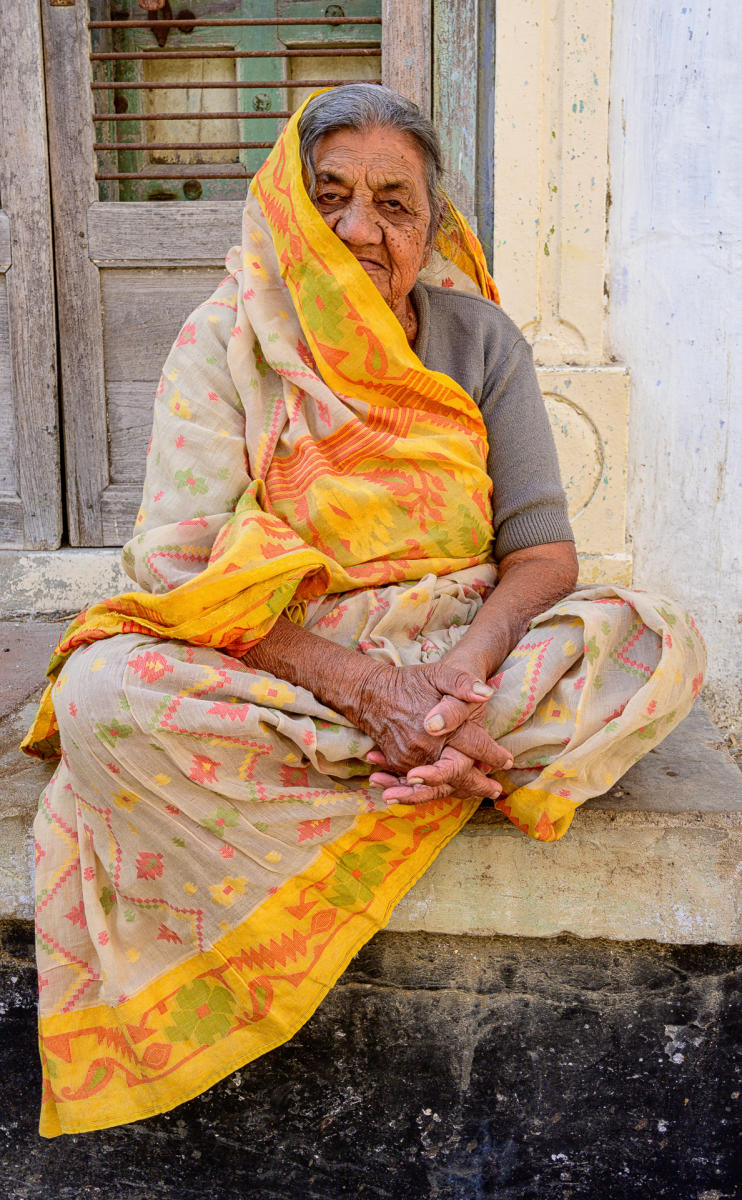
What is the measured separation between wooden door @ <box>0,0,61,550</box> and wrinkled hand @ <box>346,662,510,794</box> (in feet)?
6.73

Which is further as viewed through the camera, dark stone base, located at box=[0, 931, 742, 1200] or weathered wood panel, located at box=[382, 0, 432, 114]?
weathered wood panel, located at box=[382, 0, 432, 114]

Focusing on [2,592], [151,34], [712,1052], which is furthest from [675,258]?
[2,592]

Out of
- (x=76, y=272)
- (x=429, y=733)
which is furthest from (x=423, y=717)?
(x=76, y=272)

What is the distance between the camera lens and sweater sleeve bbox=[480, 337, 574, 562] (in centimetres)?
198

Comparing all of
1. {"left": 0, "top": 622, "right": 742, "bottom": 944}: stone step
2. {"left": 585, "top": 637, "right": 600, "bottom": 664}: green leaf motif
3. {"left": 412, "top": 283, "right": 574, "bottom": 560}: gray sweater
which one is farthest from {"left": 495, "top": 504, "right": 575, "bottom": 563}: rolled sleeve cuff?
{"left": 0, "top": 622, "right": 742, "bottom": 944}: stone step

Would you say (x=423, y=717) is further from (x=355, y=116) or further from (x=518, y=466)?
(x=355, y=116)

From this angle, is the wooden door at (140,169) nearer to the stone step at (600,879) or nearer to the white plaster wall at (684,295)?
the white plaster wall at (684,295)

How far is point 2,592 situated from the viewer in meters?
3.36

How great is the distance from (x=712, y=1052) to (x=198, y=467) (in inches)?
52.9

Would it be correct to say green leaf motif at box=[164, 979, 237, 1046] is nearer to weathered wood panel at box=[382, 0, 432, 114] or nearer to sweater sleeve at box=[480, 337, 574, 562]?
sweater sleeve at box=[480, 337, 574, 562]

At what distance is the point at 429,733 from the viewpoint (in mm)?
1572

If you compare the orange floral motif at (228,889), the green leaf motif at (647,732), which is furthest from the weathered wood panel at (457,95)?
the orange floral motif at (228,889)

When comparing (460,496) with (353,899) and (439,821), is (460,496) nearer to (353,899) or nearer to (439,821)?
(439,821)

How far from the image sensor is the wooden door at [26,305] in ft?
10.2
